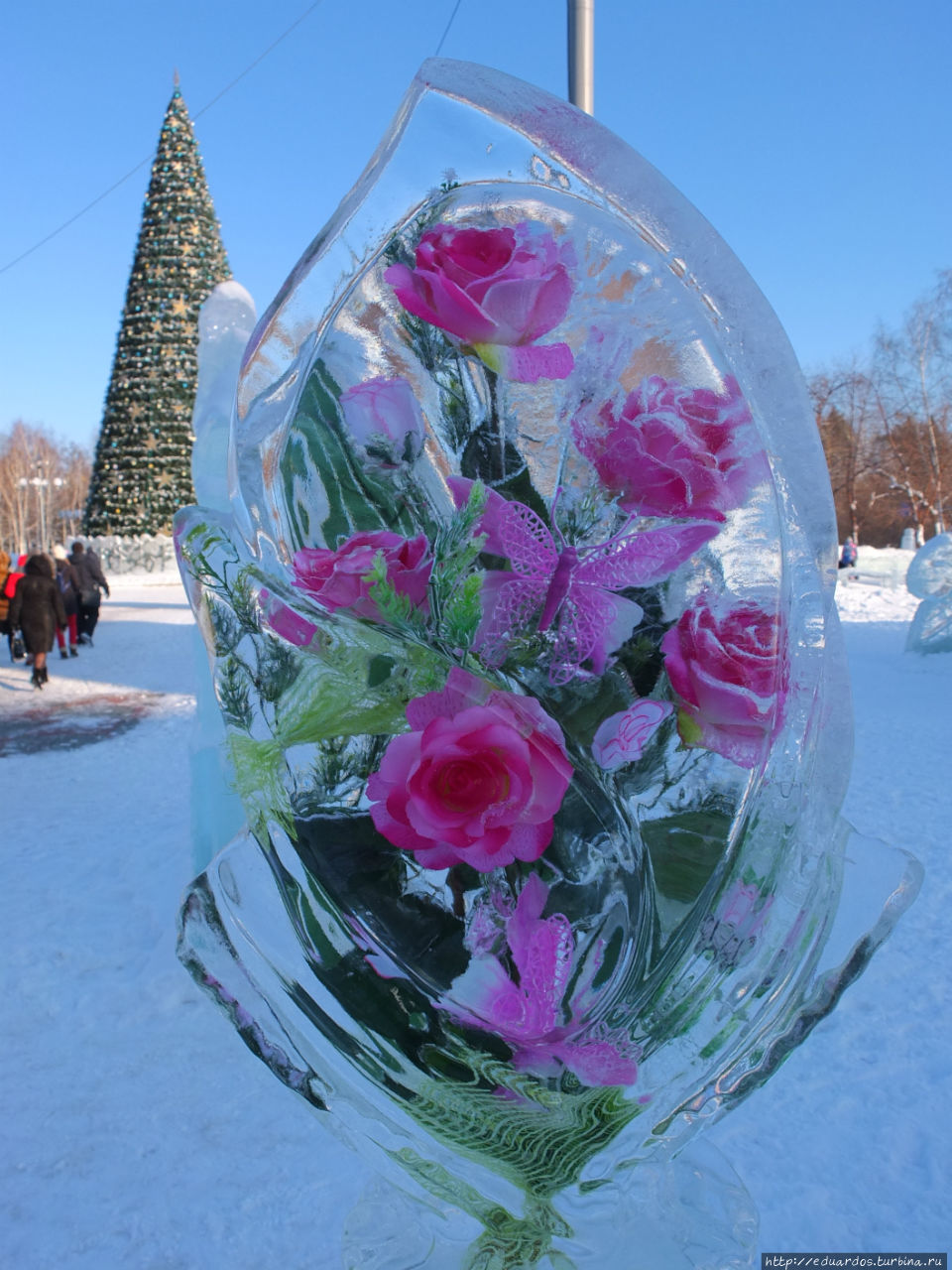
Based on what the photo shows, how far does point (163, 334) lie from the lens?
20.7m

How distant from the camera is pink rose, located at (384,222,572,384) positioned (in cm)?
96

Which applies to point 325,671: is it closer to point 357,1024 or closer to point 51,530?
point 357,1024

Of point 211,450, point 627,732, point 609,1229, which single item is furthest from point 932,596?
point 627,732

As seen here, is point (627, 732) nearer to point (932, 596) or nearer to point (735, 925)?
point (735, 925)

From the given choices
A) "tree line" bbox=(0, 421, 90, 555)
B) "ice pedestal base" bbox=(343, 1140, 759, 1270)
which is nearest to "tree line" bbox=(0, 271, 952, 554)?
"tree line" bbox=(0, 421, 90, 555)

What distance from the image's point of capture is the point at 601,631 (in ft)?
3.18

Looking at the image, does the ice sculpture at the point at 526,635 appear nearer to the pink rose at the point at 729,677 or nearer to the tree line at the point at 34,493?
the pink rose at the point at 729,677

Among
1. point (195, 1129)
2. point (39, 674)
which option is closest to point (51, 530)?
point (39, 674)

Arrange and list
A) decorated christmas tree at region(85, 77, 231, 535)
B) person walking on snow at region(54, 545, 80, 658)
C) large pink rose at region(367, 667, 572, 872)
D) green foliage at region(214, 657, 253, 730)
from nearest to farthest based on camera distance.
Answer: large pink rose at region(367, 667, 572, 872)
green foliage at region(214, 657, 253, 730)
person walking on snow at region(54, 545, 80, 658)
decorated christmas tree at region(85, 77, 231, 535)

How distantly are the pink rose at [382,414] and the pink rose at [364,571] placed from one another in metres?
0.10

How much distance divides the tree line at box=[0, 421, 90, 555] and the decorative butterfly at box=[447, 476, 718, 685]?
48.5 m

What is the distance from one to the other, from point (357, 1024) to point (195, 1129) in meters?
1.87

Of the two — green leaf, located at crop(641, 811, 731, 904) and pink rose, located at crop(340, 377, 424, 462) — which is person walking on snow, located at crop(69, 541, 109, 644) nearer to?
pink rose, located at crop(340, 377, 424, 462)

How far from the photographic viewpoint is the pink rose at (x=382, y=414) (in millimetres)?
991
